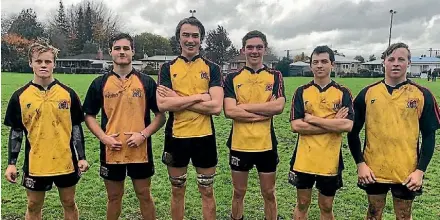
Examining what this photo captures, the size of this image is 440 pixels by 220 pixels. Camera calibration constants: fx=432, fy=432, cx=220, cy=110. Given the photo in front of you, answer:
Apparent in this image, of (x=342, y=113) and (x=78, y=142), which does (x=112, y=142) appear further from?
(x=342, y=113)

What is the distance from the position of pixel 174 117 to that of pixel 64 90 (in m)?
1.09

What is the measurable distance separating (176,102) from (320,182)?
159cm

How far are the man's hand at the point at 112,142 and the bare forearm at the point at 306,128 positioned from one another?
172 centimetres

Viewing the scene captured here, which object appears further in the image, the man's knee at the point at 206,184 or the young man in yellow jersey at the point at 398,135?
the man's knee at the point at 206,184

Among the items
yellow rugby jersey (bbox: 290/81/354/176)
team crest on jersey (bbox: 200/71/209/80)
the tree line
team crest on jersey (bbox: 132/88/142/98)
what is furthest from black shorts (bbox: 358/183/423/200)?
the tree line

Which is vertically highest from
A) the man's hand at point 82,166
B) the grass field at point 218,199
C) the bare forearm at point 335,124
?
the bare forearm at point 335,124

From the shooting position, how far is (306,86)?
4.32 m

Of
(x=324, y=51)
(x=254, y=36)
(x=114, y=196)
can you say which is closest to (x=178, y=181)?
(x=114, y=196)

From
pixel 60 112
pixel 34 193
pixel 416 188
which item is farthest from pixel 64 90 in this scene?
pixel 416 188

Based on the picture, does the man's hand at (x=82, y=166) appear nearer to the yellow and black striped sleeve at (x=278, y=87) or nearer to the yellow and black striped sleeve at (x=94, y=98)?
the yellow and black striped sleeve at (x=94, y=98)

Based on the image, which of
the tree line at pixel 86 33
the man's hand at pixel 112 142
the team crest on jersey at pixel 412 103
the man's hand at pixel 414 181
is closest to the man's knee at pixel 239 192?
the man's hand at pixel 112 142

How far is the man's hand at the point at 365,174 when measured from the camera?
4.01m

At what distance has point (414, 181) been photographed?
3.90 metres

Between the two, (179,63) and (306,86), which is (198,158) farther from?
(306,86)
